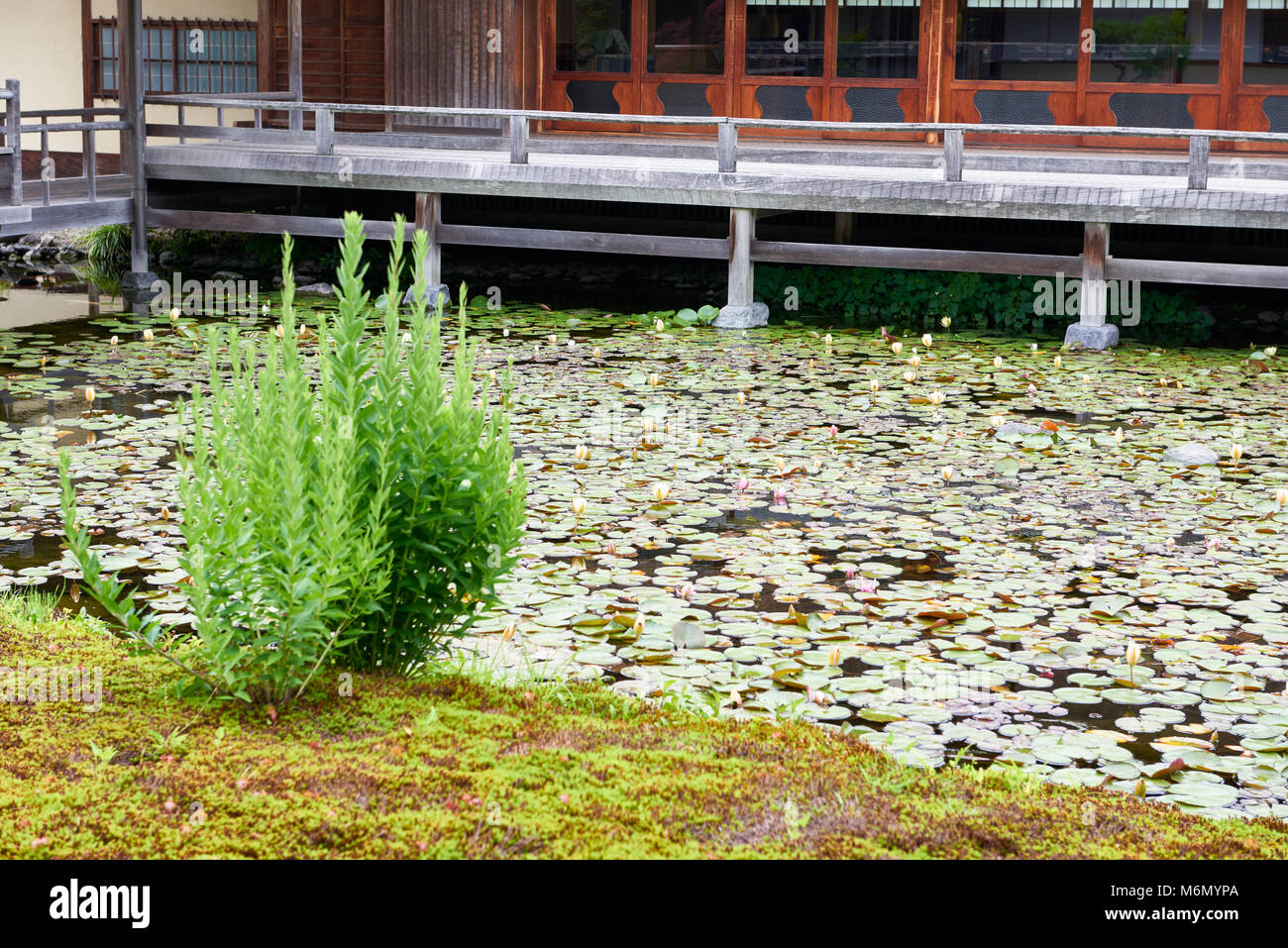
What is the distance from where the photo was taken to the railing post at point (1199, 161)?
35.3 ft

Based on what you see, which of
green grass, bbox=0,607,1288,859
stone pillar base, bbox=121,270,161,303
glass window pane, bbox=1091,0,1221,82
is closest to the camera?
green grass, bbox=0,607,1288,859

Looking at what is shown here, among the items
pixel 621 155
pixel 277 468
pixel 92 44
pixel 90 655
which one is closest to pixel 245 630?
pixel 277 468


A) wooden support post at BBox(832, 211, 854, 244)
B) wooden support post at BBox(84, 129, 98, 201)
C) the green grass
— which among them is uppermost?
wooden support post at BBox(84, 129, 98, 201)

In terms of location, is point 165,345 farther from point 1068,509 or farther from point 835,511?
point 1068,509

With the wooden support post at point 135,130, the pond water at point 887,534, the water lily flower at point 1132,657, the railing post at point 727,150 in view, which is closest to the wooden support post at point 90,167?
the wooden support post at point 135,130

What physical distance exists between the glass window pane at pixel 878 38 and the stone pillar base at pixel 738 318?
4.80 m

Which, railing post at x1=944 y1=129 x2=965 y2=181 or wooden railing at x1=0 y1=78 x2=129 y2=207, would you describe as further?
wooden railing at x1=0 y1=78 x2=129 y2=207

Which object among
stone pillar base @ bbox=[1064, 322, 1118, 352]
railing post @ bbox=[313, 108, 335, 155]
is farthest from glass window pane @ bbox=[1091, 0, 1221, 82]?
railing post @ bbox=[313, 108, 335, 155]

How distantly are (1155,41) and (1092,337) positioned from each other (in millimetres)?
5061

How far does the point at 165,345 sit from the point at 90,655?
714 centimetres

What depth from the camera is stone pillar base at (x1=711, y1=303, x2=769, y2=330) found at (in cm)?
1235

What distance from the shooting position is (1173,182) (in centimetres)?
1151

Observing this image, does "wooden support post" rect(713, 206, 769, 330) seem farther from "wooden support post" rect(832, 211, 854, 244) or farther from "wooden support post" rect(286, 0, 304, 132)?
"wooden support post" rect(286, 0, 304, 132)

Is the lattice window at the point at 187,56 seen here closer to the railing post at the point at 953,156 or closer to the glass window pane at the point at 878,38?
the glass window pane at the point at 878,38
